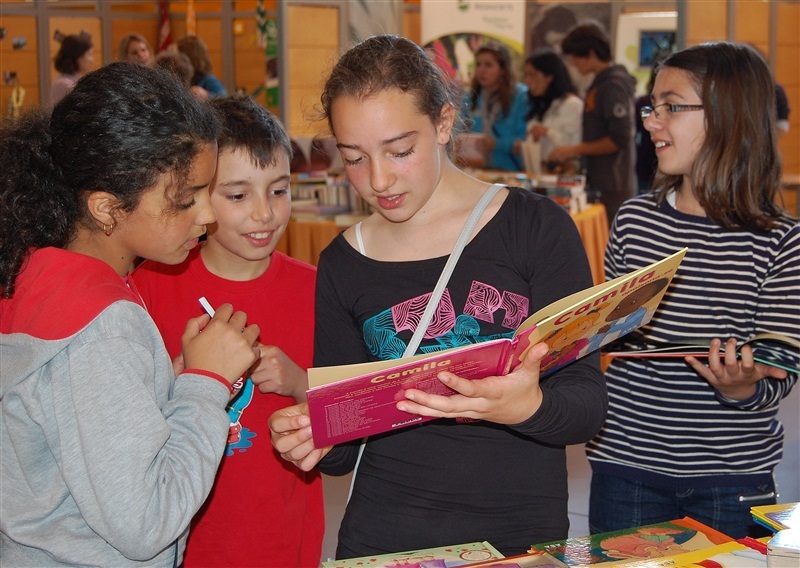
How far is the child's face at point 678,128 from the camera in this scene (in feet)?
6.71

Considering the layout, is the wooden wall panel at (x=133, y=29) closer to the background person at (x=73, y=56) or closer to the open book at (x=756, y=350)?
the background person at (x=73, y=56)

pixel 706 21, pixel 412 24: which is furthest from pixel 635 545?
pixel 412 24

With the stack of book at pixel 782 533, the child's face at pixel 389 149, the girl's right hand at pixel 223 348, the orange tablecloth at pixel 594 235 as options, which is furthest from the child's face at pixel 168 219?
the orange tablecloth at pixel 594 235

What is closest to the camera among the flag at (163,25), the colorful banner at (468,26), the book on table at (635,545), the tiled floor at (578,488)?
the book on table at (635,545)

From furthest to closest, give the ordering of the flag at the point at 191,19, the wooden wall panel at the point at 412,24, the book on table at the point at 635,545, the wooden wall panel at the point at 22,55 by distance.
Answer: the flag at the point at 191,19
the wooden wall panel at the point at 412,24
the wooden wall panel at the point at 22,55
the book on table at the point at 635,545

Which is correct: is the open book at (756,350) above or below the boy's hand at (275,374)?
above

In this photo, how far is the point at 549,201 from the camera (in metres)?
1.58

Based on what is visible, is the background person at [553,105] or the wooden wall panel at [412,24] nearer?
the background person at [553,105]

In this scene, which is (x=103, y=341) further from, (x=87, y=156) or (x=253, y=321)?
(x=253, y=321)

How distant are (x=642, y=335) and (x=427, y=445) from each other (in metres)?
0.65

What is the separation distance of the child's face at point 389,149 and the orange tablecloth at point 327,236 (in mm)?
3196

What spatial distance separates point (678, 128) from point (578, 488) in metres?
2.20

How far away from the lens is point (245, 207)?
1877mm

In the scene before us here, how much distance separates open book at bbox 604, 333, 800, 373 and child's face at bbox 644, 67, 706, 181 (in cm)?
46
